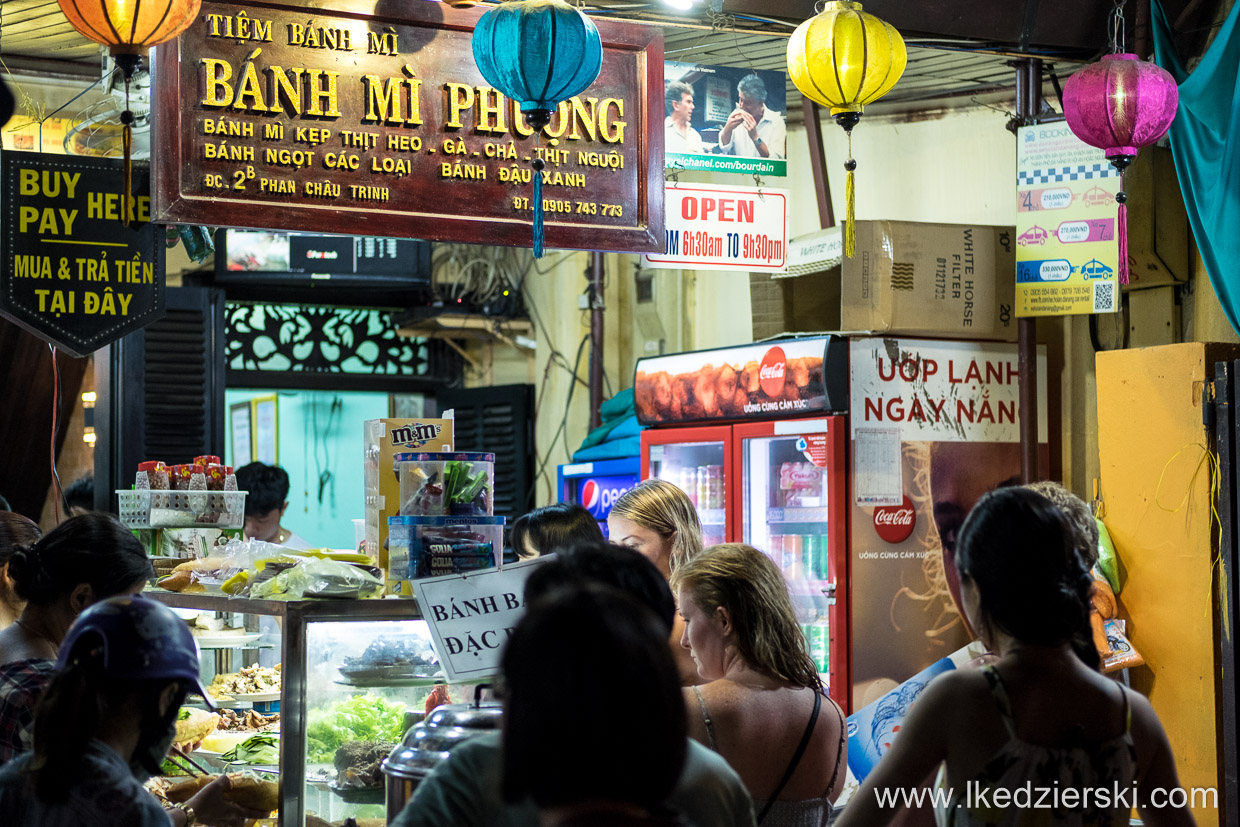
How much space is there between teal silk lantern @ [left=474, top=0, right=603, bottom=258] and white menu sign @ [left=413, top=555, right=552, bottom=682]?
190 centimetres

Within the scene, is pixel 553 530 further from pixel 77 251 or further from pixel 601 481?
pixel 601 481

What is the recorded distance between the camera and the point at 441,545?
Answer: 10.3 ft

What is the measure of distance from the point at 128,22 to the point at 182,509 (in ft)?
5.08

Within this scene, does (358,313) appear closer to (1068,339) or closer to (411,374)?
(411,374)

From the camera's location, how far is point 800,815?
276cm

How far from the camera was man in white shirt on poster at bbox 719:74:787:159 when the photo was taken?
582cm

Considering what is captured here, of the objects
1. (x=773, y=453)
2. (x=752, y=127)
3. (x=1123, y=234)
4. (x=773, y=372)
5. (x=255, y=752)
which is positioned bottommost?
(x=255, y=752)

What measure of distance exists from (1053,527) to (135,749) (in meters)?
1.51

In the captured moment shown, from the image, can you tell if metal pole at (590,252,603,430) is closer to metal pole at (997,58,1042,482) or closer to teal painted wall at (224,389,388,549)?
teal painted wall at (224,389,388,549)

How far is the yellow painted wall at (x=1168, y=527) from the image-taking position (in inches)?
212

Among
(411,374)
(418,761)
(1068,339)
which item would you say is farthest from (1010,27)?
(411,374)

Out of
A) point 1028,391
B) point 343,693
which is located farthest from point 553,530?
point 1028,391

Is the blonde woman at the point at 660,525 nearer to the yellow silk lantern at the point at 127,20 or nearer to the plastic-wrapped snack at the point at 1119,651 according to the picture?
the yellow silk lantern at the point at 127,20

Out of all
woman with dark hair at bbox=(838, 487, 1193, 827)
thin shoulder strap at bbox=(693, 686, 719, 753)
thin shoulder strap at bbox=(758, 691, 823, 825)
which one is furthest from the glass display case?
woman with dark hair at bbox=(838, 487, 1193, 827)
